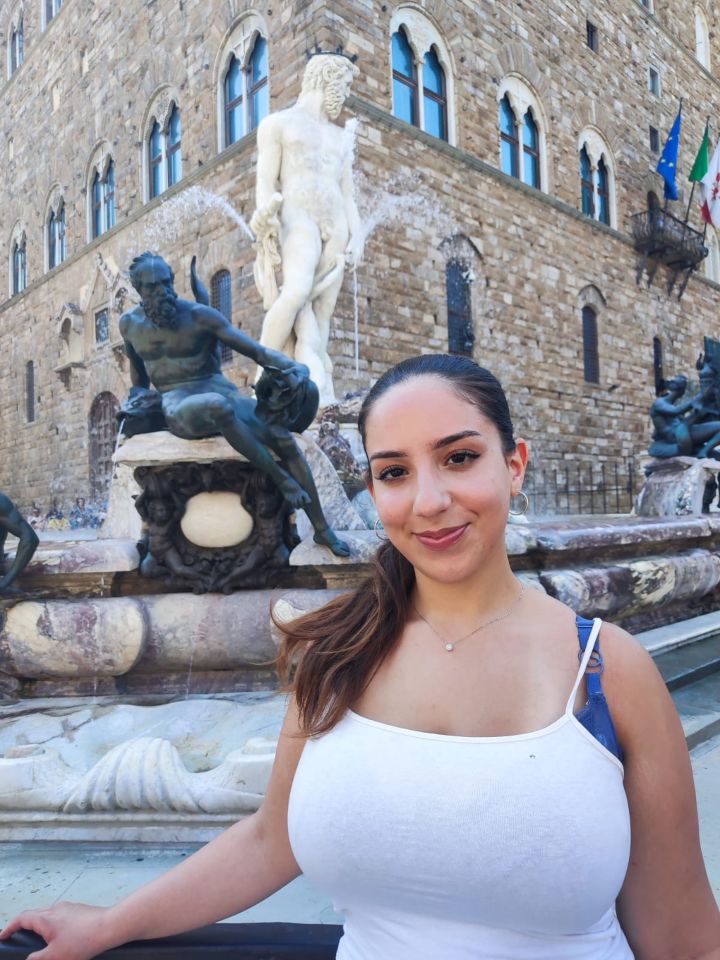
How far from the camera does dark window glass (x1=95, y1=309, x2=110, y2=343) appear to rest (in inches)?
626

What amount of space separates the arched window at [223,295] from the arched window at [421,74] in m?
3.88

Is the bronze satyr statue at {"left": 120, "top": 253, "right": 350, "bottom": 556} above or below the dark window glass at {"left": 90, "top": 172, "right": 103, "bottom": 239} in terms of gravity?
below

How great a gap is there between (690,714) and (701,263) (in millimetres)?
20606

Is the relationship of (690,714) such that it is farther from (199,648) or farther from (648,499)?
(648,499)

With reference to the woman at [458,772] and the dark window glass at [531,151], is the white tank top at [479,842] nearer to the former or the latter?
the woman at [458,772]

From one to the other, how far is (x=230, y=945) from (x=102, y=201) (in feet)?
58.2

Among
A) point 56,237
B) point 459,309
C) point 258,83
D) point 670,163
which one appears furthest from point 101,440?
point 670,163

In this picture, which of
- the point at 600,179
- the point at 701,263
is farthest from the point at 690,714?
the point at 701,263

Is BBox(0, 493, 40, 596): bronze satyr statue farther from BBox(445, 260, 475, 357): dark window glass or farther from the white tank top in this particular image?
BBox(445, 260, 475, 357): dark window glass

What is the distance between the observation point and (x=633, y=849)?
88 cm

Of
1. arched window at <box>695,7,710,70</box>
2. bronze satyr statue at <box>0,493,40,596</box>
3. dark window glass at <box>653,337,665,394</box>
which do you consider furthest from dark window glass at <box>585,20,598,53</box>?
bronze satyr statue at <box>0,493,40,596</box>

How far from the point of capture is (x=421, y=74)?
1195 centimetres

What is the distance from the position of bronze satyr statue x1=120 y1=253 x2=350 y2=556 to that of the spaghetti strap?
70.3 inches

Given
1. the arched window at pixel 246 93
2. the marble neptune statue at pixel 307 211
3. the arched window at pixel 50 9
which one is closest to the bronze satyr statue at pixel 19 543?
the marble neptune statue at pixel 307 211
